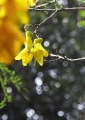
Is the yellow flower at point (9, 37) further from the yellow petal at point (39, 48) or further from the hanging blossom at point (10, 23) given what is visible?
the yellow petal at point (39, 48)

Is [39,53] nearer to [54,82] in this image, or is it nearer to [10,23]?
[10,23]

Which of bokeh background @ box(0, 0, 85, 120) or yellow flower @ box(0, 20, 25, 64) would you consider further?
bokeh background @ box(0, 0, 85, 120)

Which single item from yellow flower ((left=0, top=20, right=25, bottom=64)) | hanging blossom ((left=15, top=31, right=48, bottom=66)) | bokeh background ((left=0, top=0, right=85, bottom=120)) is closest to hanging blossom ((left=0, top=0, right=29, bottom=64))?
yellow flower ((left=0, top=20, right=25, bottom=64))

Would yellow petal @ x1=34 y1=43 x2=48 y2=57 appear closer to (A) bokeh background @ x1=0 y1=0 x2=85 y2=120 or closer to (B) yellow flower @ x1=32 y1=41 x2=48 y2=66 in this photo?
(B) yellow flower @ x1=32 y1=41 x2=48 y2=66

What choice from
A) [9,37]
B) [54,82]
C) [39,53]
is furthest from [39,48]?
[54,82]

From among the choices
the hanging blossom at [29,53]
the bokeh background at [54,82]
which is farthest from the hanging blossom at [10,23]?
the bokeh background at [54,82]

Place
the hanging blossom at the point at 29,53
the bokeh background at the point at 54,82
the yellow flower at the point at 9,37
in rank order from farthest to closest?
the bokeh background at the point at 54,82
the hanging blossom at the point at 29,53
the yellow flower at the point at 9,37

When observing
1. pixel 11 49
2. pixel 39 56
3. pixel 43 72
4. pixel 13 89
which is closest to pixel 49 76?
pixel 43 72

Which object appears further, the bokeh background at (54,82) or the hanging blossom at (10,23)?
the bokeh background at (54,82)
